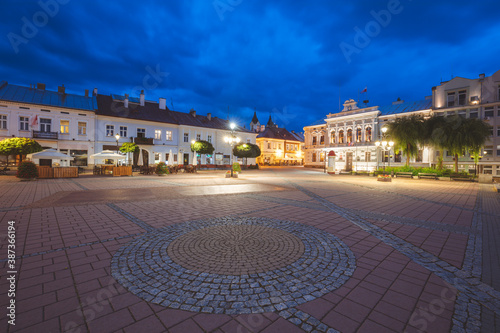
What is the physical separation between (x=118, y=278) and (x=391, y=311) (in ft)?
11.5

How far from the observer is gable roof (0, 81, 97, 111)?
2486 cm

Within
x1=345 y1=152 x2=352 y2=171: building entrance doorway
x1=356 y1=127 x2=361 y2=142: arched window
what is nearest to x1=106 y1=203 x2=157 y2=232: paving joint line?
x1=345 y1=152 x2=352 y2=171: building entrance doorway

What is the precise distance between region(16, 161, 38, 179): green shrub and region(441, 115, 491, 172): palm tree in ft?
115

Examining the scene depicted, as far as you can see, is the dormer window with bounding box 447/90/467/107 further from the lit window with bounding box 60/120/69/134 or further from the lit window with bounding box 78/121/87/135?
the lit window with bounding box 60/120/69/134

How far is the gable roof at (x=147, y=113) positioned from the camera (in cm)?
3077

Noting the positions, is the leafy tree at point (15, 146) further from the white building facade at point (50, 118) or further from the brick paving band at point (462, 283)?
the brick paving band at point (462, 283)

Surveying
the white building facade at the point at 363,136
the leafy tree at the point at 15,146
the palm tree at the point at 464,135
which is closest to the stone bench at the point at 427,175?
the palm tree at the point at 464,135

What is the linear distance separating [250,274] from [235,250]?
91 cm

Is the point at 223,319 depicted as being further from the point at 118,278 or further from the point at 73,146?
the point at 73,146

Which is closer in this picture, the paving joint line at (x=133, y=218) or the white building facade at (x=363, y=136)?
the paving joint line at (x=133, y=218)

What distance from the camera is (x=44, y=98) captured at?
26.6m

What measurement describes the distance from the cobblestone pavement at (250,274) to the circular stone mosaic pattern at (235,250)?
2 centimetres

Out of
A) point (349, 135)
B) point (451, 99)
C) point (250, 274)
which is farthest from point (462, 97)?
point (250, 274)

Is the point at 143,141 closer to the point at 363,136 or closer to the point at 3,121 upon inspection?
the point at 3,121
